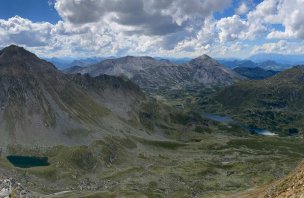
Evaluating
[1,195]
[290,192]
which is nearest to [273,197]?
[290,192]

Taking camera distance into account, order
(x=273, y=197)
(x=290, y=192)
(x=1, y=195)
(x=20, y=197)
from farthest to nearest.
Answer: (x=20, y=197)
(x=1, y=195)
(x=273, y=197)
(x=290, y=192)

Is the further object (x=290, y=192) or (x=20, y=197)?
(x=20, y=197)

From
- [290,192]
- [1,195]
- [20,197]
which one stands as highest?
[290,192]

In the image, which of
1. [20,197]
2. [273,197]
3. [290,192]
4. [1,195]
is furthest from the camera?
[20,197]

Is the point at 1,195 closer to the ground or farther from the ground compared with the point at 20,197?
farther from the ground

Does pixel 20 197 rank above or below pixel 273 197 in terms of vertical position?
below

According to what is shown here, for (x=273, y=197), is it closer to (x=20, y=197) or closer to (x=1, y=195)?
(x=1, y=195)

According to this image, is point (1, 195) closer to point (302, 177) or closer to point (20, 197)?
point (20, 197)

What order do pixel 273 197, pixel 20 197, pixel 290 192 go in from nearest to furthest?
1. pixel 290 192
2. pixel 273 197
3. pixel 20 197

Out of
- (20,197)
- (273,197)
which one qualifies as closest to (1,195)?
(20,197)
